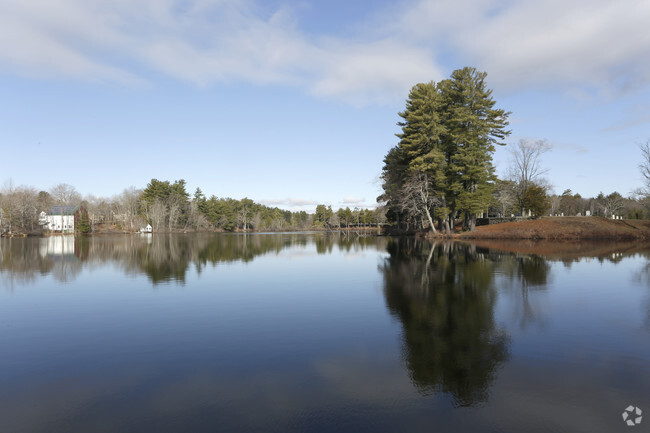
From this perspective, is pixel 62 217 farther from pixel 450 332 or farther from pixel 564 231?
pixel 450 332

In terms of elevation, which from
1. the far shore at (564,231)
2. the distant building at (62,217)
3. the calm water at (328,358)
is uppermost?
the distant building at (62,217)

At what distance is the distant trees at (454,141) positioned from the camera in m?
42.4

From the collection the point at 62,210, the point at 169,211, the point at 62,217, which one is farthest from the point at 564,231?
the point at 62,210

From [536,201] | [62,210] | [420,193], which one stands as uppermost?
[62,210]

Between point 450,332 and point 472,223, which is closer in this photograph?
point 450,332

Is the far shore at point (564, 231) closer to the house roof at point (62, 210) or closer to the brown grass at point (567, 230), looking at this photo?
the brown grass at point (567, 230)

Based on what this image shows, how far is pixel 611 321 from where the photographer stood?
9359mm

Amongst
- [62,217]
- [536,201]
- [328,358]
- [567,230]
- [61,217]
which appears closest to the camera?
[328,358]

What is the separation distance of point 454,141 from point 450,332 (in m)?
38.6

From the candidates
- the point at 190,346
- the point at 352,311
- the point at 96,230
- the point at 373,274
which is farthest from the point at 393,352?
the point at 96,230

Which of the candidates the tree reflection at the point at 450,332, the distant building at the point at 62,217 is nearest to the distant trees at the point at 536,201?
the tree reflection at the point at 450,332

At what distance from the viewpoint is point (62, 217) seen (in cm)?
10306

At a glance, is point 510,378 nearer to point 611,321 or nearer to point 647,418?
point 647,418

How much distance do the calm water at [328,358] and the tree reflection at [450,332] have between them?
45 millimetres
